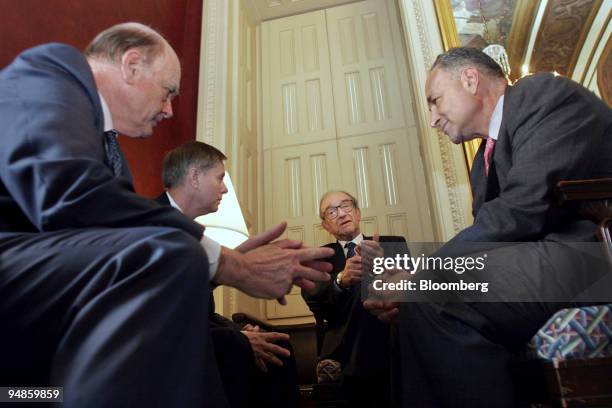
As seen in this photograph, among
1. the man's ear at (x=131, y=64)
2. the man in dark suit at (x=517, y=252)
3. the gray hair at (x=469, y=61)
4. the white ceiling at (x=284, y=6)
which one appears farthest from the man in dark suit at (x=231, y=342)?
the white ceiling at (x=284, y=6)

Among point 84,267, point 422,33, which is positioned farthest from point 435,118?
point 422,33

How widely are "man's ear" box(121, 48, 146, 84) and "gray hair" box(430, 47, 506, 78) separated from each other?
1.16 m

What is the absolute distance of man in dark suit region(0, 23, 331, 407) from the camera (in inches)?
22.0

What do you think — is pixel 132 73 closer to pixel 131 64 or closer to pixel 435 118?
pixel 131 64

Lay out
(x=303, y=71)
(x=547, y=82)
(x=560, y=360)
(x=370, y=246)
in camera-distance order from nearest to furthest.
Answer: (x=560, y=360) → (x=547, y=82) → (x=370, y=246) → (x=303, y=71)

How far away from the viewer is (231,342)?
4.70 ft

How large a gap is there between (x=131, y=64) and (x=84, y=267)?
79cm

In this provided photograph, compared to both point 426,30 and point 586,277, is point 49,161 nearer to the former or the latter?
point 586,277

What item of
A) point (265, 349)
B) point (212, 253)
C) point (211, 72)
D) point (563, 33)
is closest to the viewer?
point (212, 253)

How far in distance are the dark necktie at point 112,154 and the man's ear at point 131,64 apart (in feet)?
0.84

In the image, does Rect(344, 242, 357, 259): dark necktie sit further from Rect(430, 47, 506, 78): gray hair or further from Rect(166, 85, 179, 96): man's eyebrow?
Rect(166, 85, 179, 96): man's eyebrow

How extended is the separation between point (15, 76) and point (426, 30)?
3096mm

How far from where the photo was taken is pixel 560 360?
95cm

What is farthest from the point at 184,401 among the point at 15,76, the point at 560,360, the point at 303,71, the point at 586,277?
the point at 303,71
